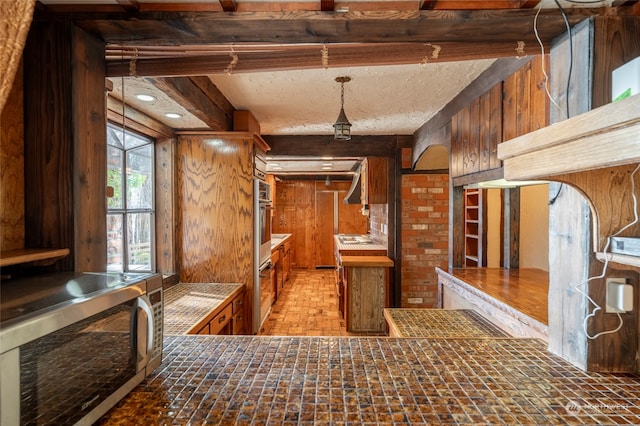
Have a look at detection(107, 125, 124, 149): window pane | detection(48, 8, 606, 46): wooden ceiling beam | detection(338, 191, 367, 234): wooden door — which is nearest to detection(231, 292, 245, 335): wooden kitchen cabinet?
detection(107, 125, 124, 149): window pane

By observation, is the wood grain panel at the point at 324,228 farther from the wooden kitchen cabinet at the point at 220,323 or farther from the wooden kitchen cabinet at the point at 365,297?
the wooden kitchen cabinet at the point at 220,323

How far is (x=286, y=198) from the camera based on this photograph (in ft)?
26.7

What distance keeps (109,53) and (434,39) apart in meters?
1.40

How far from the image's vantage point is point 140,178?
2.82 m

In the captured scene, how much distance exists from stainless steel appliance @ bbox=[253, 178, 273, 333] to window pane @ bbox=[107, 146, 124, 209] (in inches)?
43.5

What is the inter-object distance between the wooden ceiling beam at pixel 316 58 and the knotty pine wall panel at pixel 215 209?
143cm

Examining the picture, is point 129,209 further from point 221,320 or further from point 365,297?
point 365,297

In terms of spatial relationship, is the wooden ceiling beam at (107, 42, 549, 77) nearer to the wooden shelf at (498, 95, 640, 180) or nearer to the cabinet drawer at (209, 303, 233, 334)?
the wooden shelf at (498, 95, 640, 180)

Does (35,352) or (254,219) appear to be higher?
(254,219)

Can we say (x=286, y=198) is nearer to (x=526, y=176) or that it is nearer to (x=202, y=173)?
(x=202, y=173)

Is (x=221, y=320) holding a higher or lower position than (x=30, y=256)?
lower

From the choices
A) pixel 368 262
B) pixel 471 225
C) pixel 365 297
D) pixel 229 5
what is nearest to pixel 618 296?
pixel 229 5

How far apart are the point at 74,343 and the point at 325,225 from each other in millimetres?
7354

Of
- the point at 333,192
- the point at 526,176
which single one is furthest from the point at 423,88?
the point at 333,192
